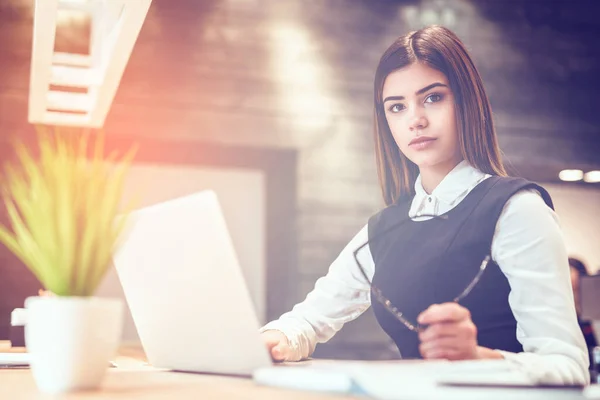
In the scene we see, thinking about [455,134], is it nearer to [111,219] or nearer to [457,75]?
[457,75]

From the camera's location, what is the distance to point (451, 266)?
1.49 m

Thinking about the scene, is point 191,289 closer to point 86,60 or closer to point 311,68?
point 86,60

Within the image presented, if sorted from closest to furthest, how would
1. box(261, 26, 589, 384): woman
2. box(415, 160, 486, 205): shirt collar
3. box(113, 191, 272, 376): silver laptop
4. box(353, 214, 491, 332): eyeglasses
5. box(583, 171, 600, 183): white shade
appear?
box(113, 191, 272, 376): silver laptop, box(353, 214, 491, 332): eyeglasses, box(261, 26, 589, 384): woman, box(415, 160, 486, 205): shirt collar, box(583, 171, 600, 183): white shade

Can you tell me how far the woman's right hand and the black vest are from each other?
0.96 feet

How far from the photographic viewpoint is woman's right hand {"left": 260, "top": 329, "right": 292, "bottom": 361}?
4.39 ft

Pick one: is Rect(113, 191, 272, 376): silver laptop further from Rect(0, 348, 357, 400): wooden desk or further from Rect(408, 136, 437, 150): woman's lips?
Rect(408, 136, 437, 150): woman's lips

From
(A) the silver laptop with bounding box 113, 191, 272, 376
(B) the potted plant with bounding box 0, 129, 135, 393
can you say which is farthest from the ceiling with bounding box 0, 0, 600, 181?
(B) the potted plant with bounding box 0, 129, 135, 393

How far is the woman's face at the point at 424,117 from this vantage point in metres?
1.57

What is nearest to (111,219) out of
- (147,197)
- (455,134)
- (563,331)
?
(563,331)

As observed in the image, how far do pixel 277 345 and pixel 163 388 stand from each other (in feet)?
1.44

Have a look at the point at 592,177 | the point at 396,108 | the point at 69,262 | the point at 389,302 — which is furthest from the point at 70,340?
the point at 592,177

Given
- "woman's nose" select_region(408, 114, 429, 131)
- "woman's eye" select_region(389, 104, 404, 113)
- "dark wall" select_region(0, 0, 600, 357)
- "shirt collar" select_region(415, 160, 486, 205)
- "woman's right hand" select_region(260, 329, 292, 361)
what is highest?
"dark wall" select_region(0, 0, 600, 357)

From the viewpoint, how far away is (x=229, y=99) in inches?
174

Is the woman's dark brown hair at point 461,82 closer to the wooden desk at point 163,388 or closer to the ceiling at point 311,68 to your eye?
the wooden desk at point 163,388
